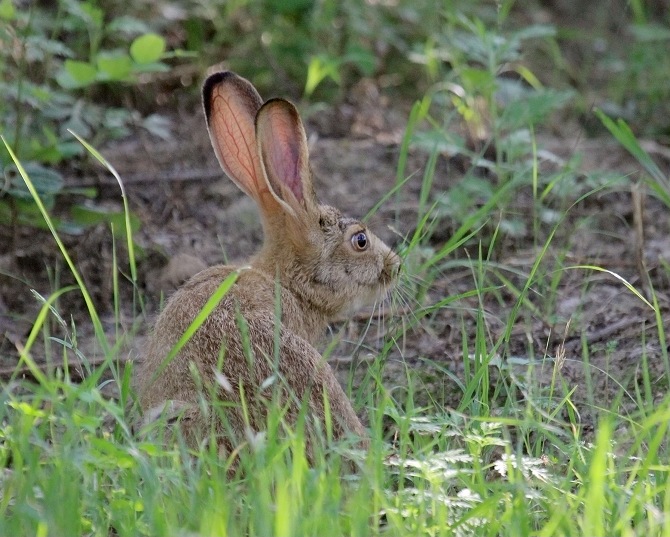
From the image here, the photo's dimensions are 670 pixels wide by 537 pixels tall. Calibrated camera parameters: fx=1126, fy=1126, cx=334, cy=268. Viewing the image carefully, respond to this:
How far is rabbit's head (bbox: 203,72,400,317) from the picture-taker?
4324mm

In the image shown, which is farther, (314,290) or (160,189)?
(160,189)

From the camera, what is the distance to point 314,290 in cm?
438

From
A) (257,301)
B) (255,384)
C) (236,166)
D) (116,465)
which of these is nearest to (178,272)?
(236,166)

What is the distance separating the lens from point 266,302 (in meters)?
3.96

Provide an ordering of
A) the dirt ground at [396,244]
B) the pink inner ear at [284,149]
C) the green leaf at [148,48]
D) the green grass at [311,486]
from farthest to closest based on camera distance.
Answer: the green leaf at [148,48]
the dirt ground at [396,244]
the pink inner ear at [284,149]
the green grass at [311,486]

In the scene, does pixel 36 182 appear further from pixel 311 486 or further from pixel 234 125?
pixel 311 486

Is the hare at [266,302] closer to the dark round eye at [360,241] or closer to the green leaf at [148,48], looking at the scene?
the dark round eye at [360,241]

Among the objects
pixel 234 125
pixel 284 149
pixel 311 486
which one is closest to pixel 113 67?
pixel 234 125

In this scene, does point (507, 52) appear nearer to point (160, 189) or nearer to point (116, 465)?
point (160, 189)

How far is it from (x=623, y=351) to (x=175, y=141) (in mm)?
3169

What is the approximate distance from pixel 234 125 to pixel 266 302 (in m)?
0.78

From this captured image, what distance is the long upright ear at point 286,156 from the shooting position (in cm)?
424

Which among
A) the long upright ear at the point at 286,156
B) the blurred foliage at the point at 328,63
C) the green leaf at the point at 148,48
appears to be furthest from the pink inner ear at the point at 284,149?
the green leaf at the point at 148,48

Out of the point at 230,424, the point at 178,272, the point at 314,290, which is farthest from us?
the point at 178,272
